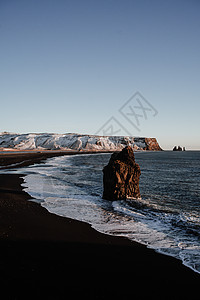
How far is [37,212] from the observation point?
27.4 ft

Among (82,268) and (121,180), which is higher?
(121,180)

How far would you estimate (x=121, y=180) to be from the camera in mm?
11445

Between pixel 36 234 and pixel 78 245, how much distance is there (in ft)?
4.93

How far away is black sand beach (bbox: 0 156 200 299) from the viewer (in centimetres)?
343

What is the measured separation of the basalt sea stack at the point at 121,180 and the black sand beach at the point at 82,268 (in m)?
5.15

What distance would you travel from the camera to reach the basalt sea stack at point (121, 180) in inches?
448

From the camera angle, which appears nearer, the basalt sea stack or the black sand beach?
the black sand beach

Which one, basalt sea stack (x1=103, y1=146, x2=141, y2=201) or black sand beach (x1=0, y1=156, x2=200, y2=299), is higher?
basalt sea stack (x1=103, y1=146, x2=141, y2=201)

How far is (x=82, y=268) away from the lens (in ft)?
13.5

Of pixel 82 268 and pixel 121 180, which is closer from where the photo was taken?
pixel 82 268

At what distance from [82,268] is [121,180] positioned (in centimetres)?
755

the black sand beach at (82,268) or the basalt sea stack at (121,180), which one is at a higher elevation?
the basalt sea stack at (121,180)

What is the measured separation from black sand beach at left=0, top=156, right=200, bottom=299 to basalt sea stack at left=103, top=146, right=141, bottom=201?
5.15 metres

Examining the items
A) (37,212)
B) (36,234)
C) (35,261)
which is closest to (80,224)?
(36,234)
